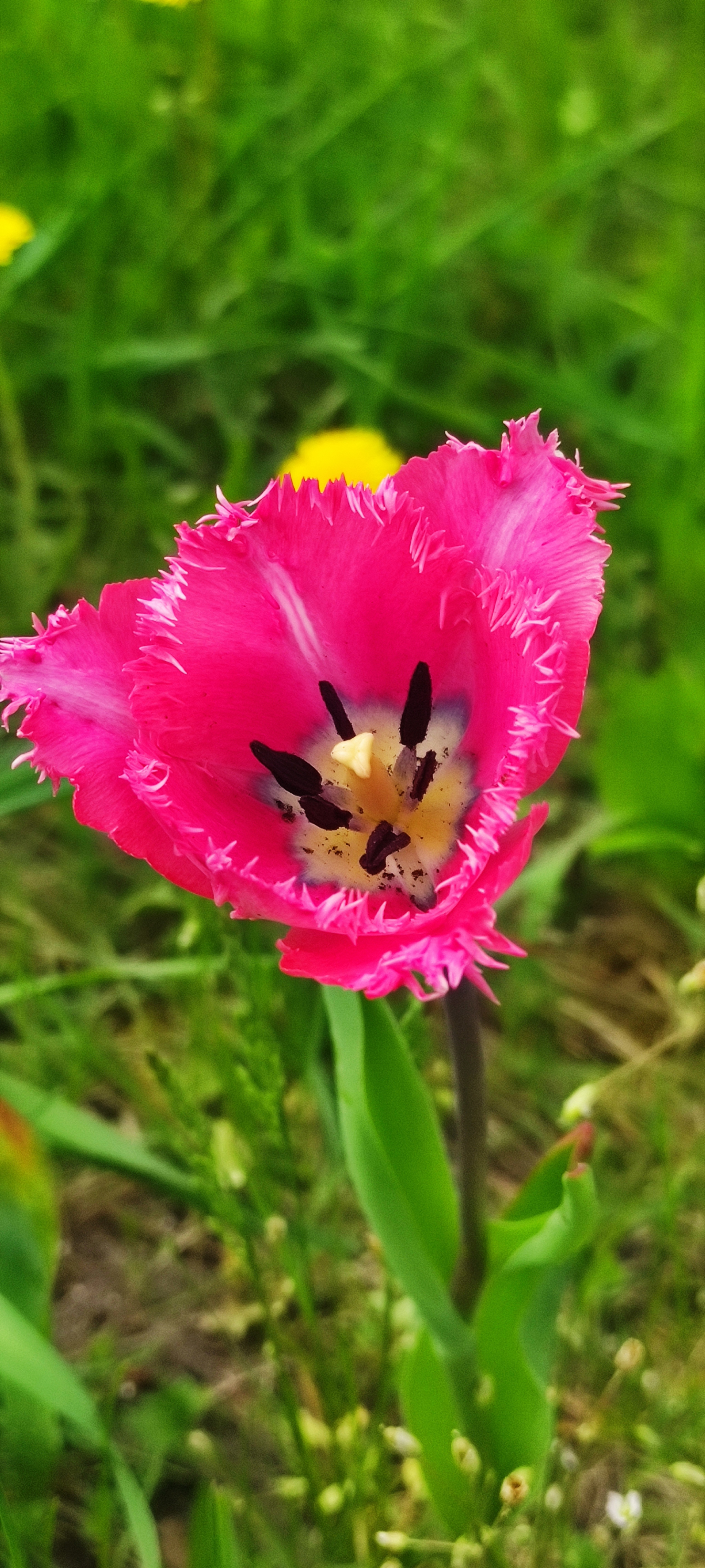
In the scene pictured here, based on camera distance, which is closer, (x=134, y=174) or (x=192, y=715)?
(x=192, y=715)

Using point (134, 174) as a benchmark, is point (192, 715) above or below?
below

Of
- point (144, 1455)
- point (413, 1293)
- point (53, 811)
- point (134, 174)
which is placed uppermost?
point (134, 174)

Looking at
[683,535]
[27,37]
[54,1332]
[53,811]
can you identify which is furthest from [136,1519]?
[27,37]

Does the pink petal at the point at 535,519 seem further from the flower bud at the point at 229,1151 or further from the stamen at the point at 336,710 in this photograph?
the flower bud at the point at 229,1151

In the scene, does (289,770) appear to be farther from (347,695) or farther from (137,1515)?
(137,1515)

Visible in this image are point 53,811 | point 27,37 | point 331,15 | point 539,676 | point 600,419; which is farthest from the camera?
point 331,15

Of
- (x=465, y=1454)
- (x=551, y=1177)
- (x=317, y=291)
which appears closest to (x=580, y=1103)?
(x=551, y=1177)

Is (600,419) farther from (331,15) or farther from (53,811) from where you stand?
(331,15)
